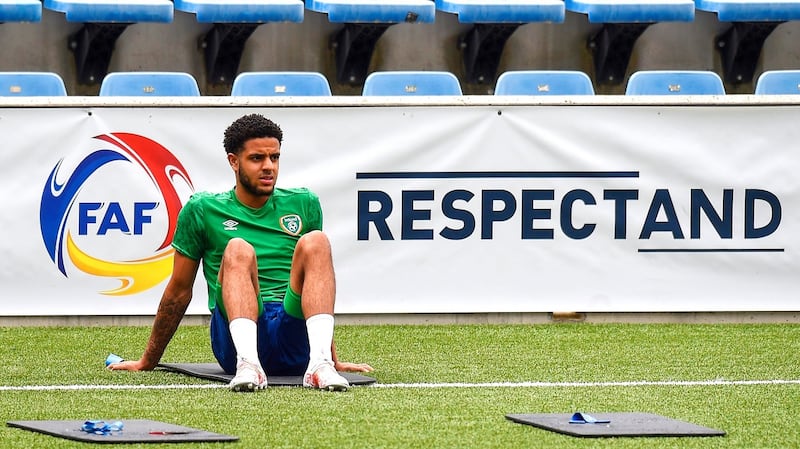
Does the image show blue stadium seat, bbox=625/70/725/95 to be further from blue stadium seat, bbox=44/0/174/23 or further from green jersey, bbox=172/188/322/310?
green jersey, bbox=172/188/322/310

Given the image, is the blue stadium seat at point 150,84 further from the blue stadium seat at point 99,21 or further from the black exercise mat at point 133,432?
the black exercise mat at point 133,432

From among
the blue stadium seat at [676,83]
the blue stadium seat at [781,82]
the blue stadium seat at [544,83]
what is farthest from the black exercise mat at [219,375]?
the blue stadium seat at [781,82]

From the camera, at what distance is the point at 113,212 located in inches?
306

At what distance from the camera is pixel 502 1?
11.1 m

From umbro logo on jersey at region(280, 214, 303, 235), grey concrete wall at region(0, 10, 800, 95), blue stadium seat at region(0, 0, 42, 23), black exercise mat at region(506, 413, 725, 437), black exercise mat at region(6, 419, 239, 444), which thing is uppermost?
blue stadium seat at region(0, 0, 42, 23)

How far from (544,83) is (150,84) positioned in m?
2.47

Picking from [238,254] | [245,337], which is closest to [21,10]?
[238,254]

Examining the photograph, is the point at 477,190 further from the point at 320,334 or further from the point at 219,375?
the point at 320,334

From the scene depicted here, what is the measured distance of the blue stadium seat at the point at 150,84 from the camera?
948 centimetres

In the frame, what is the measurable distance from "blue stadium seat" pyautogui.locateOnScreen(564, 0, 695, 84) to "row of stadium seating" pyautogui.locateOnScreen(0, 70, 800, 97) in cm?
95

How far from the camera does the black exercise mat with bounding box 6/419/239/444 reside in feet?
14.2

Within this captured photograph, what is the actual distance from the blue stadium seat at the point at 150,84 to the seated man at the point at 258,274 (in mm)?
3731

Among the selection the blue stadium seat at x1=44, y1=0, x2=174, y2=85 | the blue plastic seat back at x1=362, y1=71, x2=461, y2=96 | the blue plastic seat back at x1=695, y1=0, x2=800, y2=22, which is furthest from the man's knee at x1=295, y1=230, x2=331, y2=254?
the blue plastic seat back at x1=695, y1=0, x2=800, y2=22

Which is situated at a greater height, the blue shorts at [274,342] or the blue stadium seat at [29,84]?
the blue stadium seat at [29,84]
